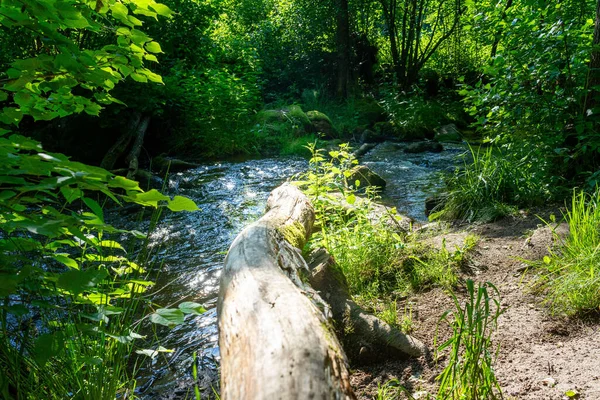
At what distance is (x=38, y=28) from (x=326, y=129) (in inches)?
443

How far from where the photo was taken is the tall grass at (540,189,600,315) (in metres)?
2.77

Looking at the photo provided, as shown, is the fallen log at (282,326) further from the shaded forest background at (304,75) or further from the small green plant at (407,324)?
the shaded forest background at (304,75)

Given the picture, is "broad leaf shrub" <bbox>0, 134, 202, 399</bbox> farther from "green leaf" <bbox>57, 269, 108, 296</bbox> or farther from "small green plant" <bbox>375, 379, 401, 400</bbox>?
"small green plant" <bbox>375, 379, 401, 400</bbox>

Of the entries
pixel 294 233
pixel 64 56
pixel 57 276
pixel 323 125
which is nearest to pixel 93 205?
pixel 57 276

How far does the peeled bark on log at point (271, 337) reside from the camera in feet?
5.20

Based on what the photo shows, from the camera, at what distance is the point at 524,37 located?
507 centimetres

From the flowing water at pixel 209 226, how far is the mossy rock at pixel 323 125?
67.0 inches

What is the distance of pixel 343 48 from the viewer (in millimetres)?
15922

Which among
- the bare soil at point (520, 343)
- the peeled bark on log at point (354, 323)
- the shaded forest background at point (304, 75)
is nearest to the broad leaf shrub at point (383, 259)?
the bare soil at point (520, 343)

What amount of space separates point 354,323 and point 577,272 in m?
1.42

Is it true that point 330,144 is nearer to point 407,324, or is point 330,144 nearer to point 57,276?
point 407,324

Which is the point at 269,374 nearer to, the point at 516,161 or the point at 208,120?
the point at 516,161

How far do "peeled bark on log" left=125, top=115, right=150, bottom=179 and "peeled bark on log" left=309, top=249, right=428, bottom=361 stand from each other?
5260 millimetres

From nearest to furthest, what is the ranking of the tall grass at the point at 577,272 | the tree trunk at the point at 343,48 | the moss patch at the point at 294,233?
the tall grass at the point at 577,272, the moss patch at the point at 294,233, the tree trunk at the point at 343,48
